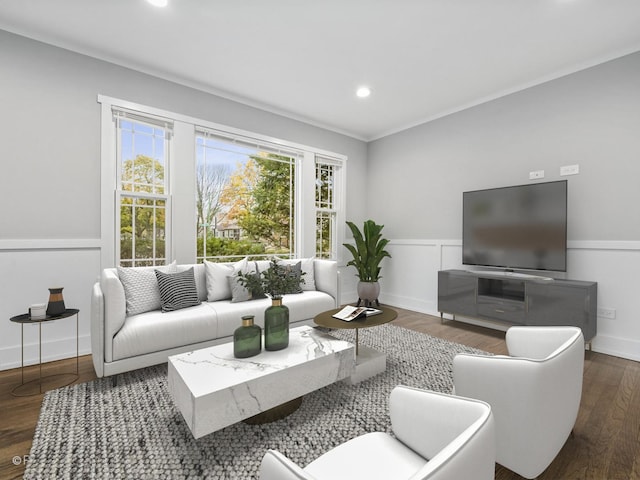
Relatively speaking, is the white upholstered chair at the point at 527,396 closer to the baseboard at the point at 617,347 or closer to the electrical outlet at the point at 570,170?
the baseboard at the point at 617,347

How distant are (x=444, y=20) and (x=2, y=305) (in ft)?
14.2

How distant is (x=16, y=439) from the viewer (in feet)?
5.41

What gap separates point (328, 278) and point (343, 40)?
2443 millimetres

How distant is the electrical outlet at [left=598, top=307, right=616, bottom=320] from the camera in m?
2.93

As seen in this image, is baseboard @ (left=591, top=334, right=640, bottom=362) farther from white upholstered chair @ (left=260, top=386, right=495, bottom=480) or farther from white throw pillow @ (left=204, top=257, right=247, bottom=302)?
white throw pillow @ (left=204, top=257, right=247, bottom=302)

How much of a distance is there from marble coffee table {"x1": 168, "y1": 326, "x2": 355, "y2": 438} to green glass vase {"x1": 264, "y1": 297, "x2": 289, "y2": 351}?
51 mm

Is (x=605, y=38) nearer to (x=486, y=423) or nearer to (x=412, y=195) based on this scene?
(x=412, y=195)

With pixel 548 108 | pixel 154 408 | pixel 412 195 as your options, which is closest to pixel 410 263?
pixel 412 195

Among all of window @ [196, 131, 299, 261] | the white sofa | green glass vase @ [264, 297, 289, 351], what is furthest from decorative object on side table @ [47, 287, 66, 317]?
green glass vase @ [264, 297, 289, 351]

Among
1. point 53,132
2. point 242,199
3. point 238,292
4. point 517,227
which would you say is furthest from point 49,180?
point 517,227

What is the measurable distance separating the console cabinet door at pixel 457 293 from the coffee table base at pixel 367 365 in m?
1.66

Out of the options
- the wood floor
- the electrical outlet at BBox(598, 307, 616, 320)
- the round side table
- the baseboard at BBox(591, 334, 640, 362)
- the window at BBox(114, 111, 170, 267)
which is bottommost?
the wood floor

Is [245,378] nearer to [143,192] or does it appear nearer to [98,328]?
[98,328]

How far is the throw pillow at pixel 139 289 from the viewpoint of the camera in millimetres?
2560
